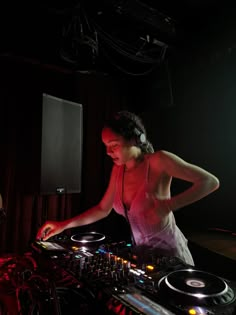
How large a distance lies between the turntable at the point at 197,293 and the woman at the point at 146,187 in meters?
0.42

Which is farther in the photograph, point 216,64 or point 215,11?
point 216,64

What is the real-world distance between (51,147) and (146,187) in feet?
3.62

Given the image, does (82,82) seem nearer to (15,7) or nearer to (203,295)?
(15,7)

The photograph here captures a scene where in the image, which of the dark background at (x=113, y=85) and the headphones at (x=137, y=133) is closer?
the headphones at (x=137, y=133)

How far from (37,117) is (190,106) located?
6.62 feet

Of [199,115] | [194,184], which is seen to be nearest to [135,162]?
[194,184]

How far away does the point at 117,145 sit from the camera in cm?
151

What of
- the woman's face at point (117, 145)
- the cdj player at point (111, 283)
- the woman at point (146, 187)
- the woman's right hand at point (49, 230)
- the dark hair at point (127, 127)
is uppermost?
the dark hair at point (127, 127)

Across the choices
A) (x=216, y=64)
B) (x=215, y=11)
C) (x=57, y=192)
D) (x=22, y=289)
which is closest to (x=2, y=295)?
(x=22, y=289)

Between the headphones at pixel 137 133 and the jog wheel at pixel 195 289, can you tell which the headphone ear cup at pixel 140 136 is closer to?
the headphones at pixel 137 133

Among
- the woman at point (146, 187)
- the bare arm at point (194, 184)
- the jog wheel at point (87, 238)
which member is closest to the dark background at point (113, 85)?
the jog wheel at point (87, 238)

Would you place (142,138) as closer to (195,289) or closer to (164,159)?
(164,159)

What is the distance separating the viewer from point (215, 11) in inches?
87.8

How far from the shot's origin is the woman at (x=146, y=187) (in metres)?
1.35
